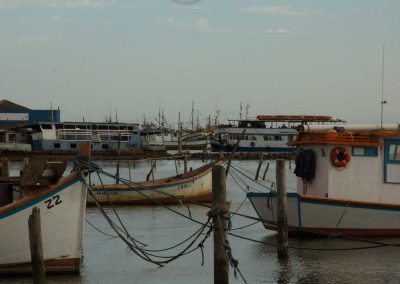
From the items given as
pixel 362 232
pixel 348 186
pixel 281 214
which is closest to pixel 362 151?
pixel 348 186

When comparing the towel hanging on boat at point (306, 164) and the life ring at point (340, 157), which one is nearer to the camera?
the life ring at point (340, 157)

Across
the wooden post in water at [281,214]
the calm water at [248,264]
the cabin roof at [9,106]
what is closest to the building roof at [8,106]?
the cabin roof at [9,106]

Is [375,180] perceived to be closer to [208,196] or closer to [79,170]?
[79,170]

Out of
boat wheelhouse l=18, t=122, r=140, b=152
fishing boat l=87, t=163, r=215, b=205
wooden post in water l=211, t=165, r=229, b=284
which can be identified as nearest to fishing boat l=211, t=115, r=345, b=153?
boat wheelhouse l=18, t=122, r=140, b=152

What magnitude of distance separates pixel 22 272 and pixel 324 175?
31.1ft

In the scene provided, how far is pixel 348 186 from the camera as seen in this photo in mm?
21172

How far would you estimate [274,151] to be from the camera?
352 ft

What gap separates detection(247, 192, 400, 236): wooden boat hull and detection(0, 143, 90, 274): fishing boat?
7.37m

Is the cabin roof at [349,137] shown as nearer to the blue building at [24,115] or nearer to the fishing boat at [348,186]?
the fishing boat at [348,186]

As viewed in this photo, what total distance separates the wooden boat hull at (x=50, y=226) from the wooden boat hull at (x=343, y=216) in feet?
24.2

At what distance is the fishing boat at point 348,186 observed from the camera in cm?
2086

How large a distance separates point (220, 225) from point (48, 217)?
435 cm

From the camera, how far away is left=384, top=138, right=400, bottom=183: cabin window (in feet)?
70.0

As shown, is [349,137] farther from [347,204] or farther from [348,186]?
[347,204]
